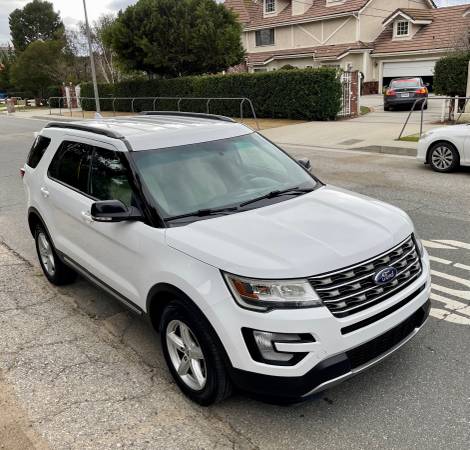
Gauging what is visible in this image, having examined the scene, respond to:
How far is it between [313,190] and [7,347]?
2736 millimetres

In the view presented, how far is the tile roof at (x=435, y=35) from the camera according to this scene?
121 ft

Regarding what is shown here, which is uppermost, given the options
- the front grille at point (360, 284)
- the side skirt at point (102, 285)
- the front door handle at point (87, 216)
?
the front door handle at point (87, 216)

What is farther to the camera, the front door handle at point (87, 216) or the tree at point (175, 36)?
the tree at point (175, 36)

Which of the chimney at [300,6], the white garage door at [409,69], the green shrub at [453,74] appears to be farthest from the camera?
the chimney at [300,6]

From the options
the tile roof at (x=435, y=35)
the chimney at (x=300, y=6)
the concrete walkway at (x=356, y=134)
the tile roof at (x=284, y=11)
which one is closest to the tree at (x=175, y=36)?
the concrete walkway at (x=356, y=134)

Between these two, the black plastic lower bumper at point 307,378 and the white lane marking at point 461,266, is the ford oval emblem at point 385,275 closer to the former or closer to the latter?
the black plastic lower bumper at point 307,378

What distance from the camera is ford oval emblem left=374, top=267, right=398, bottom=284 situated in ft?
9.31

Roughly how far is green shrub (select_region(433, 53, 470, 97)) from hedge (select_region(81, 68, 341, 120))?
373cm

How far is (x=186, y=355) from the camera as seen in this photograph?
10.4 feet

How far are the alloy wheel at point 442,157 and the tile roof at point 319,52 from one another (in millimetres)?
32494

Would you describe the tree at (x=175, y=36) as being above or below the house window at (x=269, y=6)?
below

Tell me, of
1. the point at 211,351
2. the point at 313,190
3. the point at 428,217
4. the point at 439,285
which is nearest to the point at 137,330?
the point at 211,351

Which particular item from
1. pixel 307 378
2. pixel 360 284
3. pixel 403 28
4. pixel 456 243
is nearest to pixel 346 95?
pixel 456 243

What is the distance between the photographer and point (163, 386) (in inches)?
134
